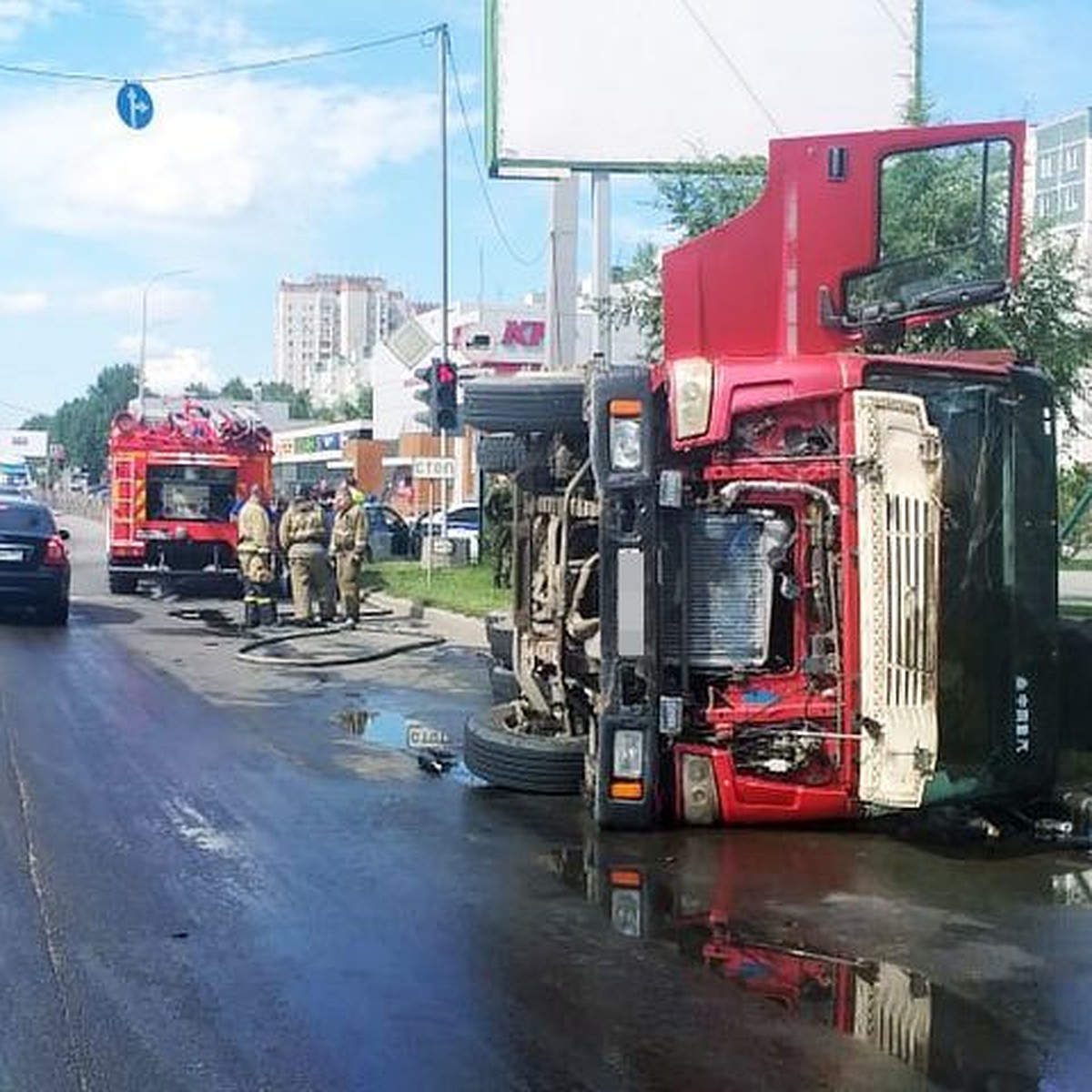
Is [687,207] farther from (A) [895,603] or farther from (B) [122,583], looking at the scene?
(A) [895,603]

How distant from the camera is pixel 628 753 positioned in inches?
302

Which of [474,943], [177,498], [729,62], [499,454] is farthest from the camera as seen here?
[729,62]

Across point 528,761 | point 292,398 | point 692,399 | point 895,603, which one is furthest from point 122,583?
point 292,398

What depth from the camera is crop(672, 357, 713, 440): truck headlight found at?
7.60m

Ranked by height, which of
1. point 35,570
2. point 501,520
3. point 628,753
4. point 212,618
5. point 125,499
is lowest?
point 212,618

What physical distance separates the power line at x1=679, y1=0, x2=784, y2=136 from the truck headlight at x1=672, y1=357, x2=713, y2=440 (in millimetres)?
18442

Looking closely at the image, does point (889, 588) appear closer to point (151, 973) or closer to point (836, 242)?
point (836, 242)

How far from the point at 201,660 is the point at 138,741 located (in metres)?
5.23

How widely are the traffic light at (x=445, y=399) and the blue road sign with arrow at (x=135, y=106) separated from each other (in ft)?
17.0

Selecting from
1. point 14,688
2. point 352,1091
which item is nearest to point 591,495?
point 352,1091

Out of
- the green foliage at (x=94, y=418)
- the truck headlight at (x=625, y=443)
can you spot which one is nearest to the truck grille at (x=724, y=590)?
the truck headlight at (x=625, y=443)

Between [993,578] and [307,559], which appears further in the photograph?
[307,559]

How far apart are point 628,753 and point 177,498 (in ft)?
59.3

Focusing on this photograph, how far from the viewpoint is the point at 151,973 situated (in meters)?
5.52
